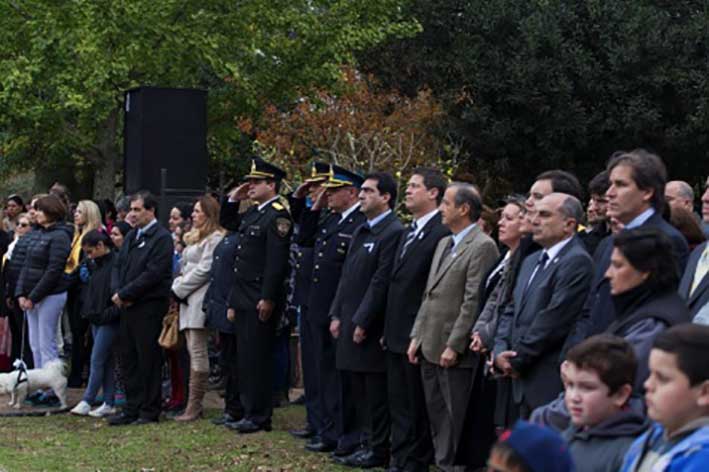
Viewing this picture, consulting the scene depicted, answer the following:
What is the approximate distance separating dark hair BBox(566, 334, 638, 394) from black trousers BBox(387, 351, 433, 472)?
435 centimetres

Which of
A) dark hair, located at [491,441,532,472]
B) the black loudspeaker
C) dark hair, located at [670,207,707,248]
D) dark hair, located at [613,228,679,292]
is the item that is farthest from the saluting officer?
dark hair, located at [491,441,532,472]

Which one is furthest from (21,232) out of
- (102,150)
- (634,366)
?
(102,150)

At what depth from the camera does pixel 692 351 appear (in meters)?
4.14

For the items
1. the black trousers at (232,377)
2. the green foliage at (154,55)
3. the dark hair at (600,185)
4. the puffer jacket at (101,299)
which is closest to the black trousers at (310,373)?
the black trousers at (232,377)

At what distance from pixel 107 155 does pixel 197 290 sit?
617 inches

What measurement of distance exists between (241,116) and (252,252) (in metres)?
16.9

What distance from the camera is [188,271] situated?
11.9 m

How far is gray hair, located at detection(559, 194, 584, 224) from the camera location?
23.2 ft

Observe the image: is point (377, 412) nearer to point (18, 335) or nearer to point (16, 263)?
point (16, 263)

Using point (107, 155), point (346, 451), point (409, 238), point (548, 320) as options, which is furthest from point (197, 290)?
point (107, 155)

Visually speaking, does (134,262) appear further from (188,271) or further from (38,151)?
(38,151)

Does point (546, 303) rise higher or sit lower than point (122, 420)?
higher

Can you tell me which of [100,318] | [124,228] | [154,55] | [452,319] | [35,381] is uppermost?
[154,55]

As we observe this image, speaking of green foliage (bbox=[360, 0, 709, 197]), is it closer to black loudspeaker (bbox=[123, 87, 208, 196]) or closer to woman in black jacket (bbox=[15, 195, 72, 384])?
black loudspeaker (bbox=[123, 87, 208, 196])
